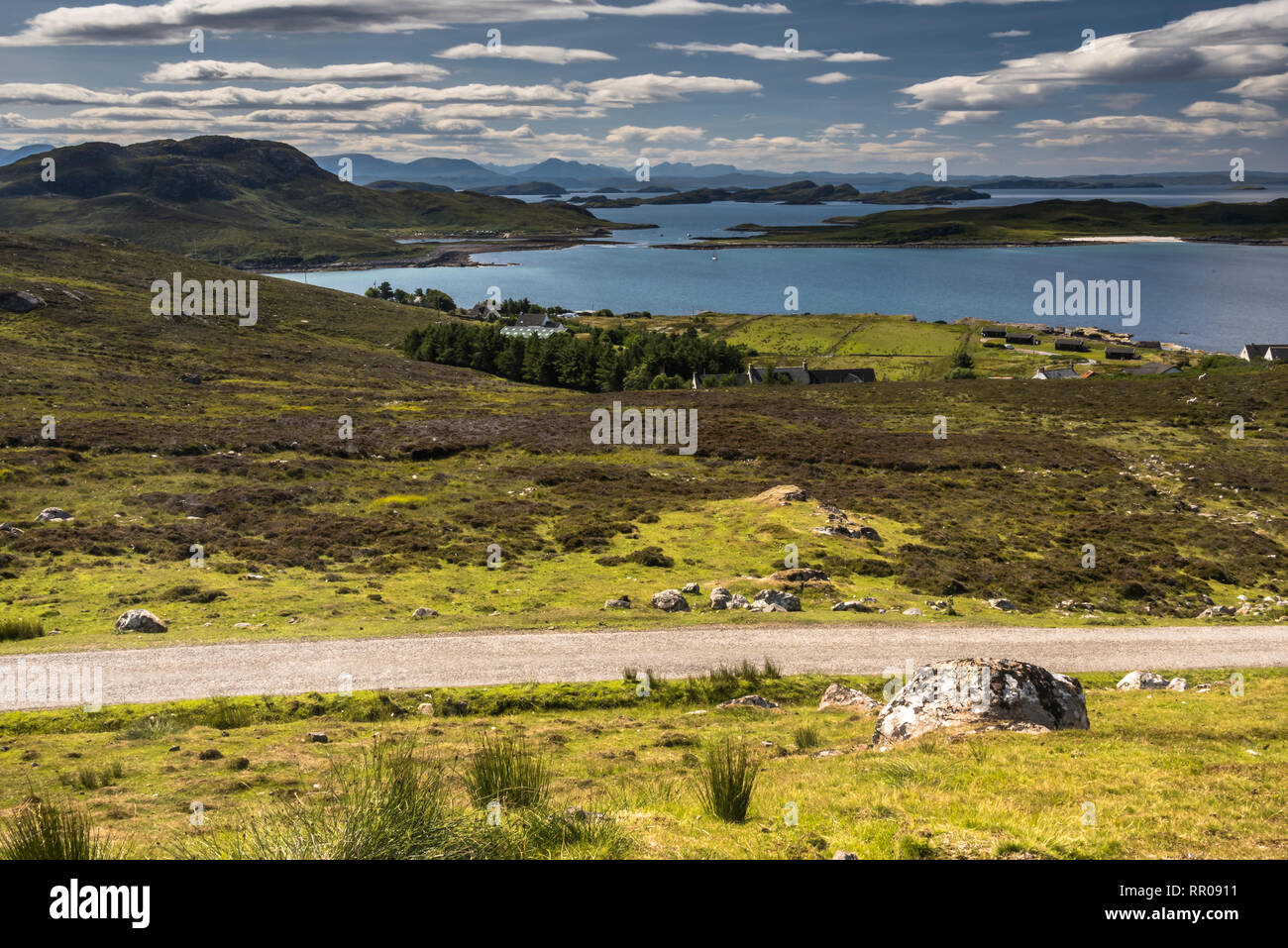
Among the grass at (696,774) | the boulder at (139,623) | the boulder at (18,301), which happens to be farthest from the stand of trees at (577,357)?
the grass at (696,774)

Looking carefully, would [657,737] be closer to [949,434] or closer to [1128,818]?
[1128,818]

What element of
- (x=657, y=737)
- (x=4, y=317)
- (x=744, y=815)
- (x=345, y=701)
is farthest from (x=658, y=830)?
(x=4, y=317)

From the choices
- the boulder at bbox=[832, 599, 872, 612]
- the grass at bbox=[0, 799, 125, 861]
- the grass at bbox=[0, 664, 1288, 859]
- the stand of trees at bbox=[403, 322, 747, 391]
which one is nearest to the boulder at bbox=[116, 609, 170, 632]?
the grass at bbox=[0, 664, 1288, 859]

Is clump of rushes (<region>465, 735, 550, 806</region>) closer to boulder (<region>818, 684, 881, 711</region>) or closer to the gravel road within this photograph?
the gravel road

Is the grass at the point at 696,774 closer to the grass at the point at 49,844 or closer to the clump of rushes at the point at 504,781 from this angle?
the clump of rushes at the point at 504,781

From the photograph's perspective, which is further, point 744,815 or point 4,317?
point 4,317
